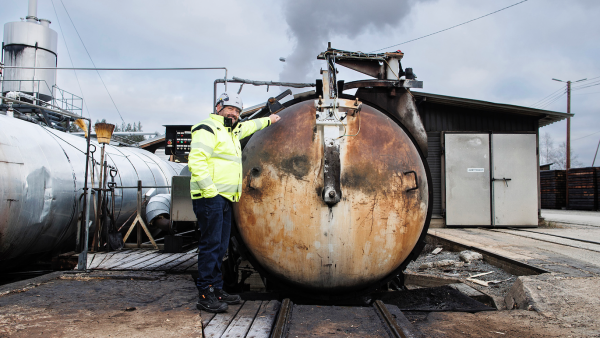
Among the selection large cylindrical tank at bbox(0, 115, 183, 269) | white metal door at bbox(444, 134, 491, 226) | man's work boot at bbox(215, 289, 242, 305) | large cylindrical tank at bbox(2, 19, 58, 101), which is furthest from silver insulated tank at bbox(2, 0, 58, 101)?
man's work boot at bbox(215, 289, 242, 305)

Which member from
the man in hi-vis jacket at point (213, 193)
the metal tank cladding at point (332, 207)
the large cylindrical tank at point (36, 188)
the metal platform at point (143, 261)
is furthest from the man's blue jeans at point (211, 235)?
the large cylindrical tank at point (36, 188)

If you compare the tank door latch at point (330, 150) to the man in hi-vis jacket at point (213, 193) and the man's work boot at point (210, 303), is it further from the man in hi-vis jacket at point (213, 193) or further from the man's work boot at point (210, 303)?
the man's work boot at point (210, 303)

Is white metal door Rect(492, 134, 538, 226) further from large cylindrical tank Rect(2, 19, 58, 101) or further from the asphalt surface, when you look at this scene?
large cylindrical tank Rect(2, 19, 58, 101)

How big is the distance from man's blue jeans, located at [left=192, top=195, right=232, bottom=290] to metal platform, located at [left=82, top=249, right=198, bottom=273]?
160cm

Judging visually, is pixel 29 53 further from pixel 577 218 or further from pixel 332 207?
pixel 577 218

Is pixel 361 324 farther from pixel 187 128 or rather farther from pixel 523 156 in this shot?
pixel 187 128

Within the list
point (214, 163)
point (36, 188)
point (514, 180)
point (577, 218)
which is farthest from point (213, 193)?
point (577, 218)

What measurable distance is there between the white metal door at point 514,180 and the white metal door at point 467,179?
0.77 feet

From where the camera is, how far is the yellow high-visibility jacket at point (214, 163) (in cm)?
313

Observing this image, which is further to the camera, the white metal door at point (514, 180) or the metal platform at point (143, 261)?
the white metal door at point (514, 180)

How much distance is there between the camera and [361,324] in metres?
2.72

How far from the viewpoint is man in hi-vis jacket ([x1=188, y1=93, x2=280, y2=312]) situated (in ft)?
10.3

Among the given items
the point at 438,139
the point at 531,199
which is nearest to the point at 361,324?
the point at 438,139

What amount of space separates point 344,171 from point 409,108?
1.18m
